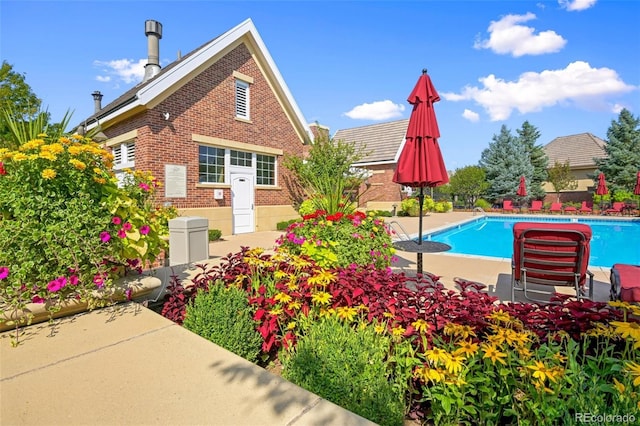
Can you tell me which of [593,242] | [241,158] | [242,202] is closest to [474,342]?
[242,202]

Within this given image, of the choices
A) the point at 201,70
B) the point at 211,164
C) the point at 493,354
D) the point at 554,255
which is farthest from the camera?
the point at 211,164

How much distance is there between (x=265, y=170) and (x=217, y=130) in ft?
9.20

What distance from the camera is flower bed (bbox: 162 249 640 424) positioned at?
5.38 ft

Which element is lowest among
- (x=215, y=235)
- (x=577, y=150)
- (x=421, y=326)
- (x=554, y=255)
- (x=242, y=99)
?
(x=215, y=235)

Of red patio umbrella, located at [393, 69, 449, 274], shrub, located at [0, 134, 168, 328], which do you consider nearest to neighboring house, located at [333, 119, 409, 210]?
A: red patio umbrella, located at [393, 69, 449, 274]

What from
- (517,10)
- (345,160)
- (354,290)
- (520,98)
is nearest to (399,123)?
(345,160)

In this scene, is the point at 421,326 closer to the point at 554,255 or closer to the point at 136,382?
the point at 136,382

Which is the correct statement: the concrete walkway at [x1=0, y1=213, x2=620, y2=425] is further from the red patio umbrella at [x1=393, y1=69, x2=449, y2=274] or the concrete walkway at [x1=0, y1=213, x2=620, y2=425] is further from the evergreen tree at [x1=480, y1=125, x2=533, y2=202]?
the evergreen tree at [x1=480, y1=125, x2=533, y2=202]

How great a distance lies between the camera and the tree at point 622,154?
26.0 meters

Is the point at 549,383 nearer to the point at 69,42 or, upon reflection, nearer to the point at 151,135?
the point at 151,135

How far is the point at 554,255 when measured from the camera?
414 cm

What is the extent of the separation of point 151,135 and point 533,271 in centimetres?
1064

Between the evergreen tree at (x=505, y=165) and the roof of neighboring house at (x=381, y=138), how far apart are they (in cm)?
1230

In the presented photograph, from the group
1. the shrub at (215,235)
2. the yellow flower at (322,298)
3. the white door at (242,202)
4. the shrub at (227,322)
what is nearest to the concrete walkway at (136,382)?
the shrub at (227,322)
